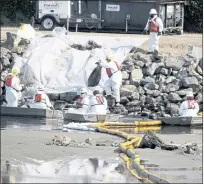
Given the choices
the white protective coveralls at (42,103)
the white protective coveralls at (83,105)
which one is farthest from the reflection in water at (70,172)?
the white protective coveralls at (42,103)

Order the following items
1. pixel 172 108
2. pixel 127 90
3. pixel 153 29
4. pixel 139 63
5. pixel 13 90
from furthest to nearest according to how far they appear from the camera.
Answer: pixel 153 29, pixel 139 63, pixel 127 90, pixel 172 108, pixel 13 90

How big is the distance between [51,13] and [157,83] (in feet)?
32.0

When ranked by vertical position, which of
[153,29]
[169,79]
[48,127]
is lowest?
[48,127]

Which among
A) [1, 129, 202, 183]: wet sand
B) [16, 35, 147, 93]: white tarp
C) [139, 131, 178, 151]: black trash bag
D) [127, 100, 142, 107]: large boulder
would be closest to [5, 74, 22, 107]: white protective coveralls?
[16, 35, 147, 93]: white tarp

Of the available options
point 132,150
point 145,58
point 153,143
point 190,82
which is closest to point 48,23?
point 145,58

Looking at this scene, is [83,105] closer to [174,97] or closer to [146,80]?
[174,97]

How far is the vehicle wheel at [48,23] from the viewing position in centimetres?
4112

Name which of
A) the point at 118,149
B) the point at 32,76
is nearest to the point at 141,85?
the point at 32,76

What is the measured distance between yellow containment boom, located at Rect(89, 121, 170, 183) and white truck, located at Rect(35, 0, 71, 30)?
555 inches

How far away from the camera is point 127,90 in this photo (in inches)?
1277

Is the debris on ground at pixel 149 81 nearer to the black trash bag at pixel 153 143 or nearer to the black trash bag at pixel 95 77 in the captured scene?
the black trash bag at pixel 95 77

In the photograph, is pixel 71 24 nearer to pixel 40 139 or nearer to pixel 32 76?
pixel 32 76

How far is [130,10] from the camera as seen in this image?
40719 millimetres

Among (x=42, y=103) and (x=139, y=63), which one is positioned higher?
(x=139, y=63)
